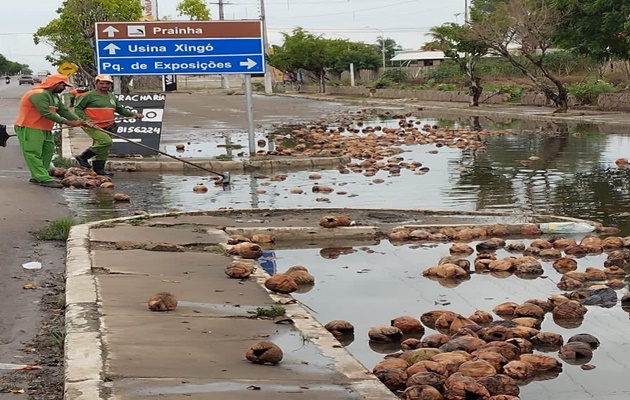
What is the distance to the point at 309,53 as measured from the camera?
68125 millimetres

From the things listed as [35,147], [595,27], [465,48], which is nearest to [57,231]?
[35,147]

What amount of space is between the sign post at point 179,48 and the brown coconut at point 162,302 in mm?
12605

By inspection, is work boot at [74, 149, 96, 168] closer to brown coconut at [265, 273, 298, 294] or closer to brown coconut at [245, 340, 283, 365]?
brown coconut at [265, 273, 298, 294]

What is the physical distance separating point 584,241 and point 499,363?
4.14 meters

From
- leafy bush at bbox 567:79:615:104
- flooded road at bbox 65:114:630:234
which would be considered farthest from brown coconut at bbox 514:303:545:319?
Result: leafy bush at bbox 567:79:615:104

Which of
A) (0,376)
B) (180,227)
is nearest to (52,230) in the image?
(180,227)

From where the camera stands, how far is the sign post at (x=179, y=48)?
1892cm

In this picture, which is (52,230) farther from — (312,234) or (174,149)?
(174,149)

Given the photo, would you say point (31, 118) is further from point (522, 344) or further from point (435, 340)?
point (522, 344)

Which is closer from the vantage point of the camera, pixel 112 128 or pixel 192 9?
pixel 112 128

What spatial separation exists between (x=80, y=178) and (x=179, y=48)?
5.09 m

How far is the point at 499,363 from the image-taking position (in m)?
5.71

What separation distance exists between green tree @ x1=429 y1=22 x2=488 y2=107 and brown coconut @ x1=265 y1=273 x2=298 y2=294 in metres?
32.3

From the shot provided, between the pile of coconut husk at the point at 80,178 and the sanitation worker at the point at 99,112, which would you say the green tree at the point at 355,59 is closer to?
the sanitation worker at the point at 99,112
